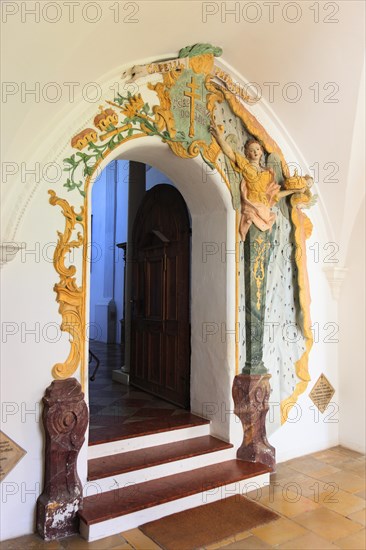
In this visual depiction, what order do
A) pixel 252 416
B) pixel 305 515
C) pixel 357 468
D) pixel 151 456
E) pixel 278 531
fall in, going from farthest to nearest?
pixel 357 468 → pixel 252 416 → pixel 151 456 → pixel 305 515 → pixel 278 531

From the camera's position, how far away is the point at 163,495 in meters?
3.21

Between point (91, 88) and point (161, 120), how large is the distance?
640mm

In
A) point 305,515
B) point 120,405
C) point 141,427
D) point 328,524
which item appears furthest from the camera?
point 120,405

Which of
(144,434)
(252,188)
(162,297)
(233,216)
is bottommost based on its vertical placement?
(144,434)

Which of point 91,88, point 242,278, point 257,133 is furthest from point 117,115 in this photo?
point 242,278

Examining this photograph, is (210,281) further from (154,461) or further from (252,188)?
(154,461)

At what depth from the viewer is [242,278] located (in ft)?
13.6

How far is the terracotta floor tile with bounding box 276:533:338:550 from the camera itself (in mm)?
2809

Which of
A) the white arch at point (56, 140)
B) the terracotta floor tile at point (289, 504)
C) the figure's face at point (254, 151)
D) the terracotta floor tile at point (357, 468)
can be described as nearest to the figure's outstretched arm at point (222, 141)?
the figure's face at point (254, 151)

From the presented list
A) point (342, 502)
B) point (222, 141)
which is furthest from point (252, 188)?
point (342, 502)

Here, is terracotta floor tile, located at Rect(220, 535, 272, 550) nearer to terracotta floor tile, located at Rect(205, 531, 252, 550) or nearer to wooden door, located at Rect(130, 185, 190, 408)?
terracotta floor tile, located at Rect(205, 531, 252, 550)

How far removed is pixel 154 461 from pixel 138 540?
0.65m

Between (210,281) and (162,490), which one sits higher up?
(210,281)

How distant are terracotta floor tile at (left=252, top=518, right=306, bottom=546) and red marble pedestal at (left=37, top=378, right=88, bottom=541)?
126 centimetres
